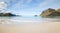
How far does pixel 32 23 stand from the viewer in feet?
4.87

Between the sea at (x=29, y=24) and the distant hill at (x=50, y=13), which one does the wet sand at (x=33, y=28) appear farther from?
the distant hill at (x=50, y=13)

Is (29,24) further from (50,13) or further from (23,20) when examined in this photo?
(50,13)

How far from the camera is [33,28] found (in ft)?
4.84

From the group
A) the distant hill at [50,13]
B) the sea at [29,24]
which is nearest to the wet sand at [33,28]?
the sea at [29,24]

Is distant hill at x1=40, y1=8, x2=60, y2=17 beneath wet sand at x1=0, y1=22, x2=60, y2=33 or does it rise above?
above

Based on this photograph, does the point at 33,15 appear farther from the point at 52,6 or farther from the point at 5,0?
the point at 5,0

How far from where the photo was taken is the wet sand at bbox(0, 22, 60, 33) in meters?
1.46

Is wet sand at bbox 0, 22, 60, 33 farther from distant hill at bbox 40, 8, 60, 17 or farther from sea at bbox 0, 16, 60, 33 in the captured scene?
distant hill at bbox 40, 8, 60, 17

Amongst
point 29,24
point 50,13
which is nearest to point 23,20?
point 29,24

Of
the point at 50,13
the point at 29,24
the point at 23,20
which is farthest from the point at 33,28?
the point at 50,13

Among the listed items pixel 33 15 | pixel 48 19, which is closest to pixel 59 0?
pixel 48 19

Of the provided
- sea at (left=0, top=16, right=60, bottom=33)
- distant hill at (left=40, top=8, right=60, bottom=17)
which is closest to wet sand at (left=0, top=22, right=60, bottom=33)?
sea at (left=0, top=16, right=60, bottom=33)

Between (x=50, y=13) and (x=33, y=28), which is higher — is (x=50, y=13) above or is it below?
above

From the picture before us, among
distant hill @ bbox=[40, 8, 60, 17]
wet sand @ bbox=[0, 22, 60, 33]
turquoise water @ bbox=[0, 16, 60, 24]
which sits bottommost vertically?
wet sand @ bbox=[0, 22, 60, 33]
